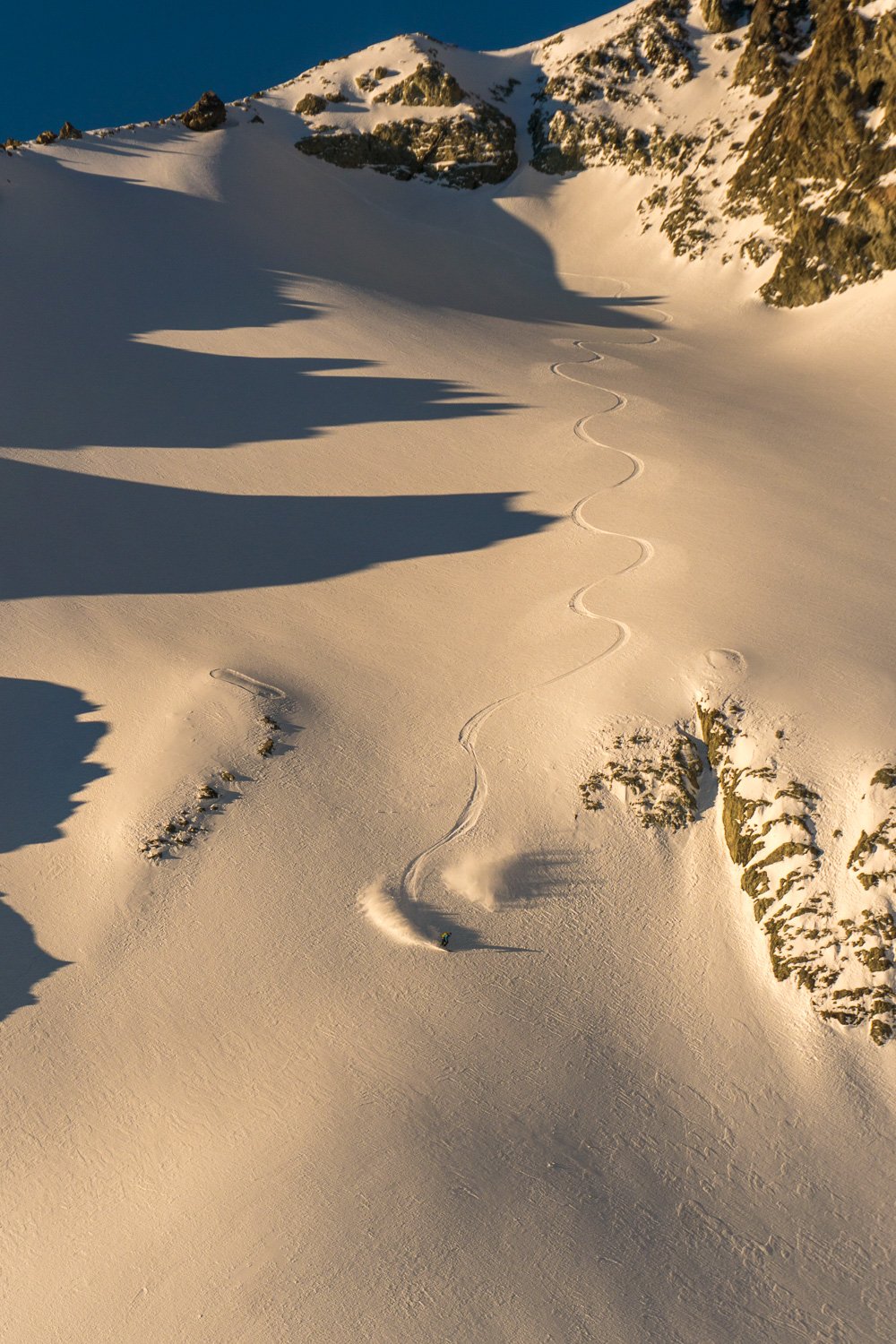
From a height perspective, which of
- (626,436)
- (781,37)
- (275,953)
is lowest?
(275,953)

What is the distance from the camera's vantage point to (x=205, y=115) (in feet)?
170

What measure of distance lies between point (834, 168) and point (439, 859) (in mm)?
39389

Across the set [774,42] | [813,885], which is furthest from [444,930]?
[774,42]

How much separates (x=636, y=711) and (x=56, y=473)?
16689mm

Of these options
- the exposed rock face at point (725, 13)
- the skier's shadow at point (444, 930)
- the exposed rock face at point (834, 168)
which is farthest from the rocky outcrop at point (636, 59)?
the skier's shadow at point (444, 930)

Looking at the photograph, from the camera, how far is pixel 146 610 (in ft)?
73.0

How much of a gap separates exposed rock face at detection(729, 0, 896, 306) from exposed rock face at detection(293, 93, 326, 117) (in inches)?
880

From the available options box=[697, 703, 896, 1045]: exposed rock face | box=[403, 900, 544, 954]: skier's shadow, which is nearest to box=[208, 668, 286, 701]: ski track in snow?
box=[403, 900, 544, 954]: skier's shadow

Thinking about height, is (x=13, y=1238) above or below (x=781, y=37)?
below

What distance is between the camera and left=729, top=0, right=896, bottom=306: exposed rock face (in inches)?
1647

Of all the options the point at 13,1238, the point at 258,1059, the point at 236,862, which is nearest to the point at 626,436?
the point at 236,862

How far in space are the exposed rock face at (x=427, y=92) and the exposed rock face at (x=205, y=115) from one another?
8.60m

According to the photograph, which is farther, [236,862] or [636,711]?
[636,711]

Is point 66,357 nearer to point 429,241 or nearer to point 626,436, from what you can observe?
point 626,436
